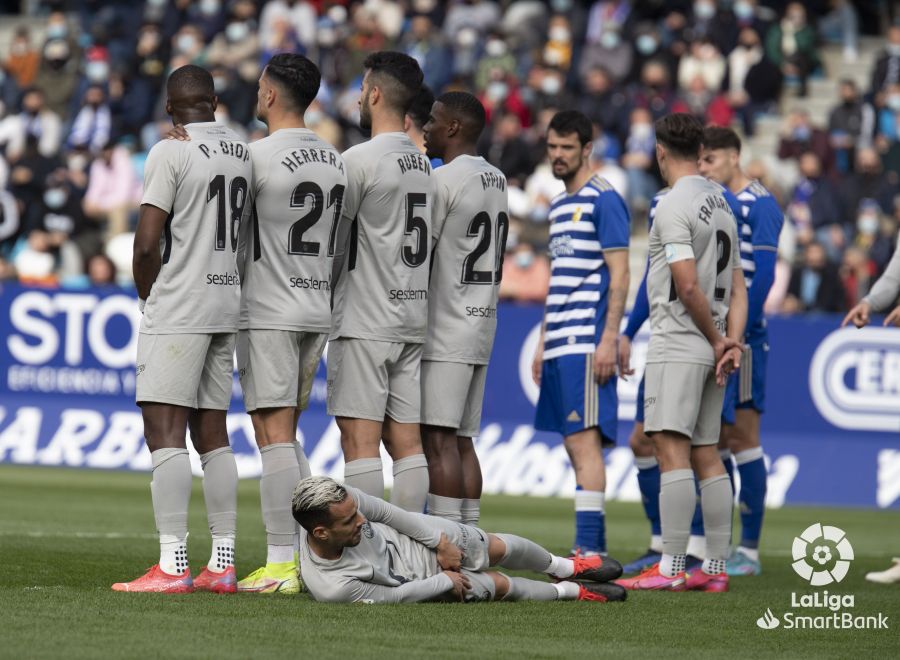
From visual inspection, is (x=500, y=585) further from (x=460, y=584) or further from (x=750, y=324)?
(x=750, y=324)

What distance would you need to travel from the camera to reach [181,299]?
8.21 metres

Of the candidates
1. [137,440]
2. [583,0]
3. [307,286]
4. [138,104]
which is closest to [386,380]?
[307,286]

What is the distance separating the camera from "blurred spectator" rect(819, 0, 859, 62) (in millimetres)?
26750

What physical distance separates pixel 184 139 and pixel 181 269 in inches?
25.3

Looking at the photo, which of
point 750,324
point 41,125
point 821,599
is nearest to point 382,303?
point 821,599

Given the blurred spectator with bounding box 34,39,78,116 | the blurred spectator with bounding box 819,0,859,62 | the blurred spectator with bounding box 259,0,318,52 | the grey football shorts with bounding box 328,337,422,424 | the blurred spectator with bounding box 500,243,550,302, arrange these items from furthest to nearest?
the blurred spectator with bounding box 34,39,78,116 < the blurred spectator with bounding box 259,0,318,52 < the blurred spectator with bounding box 819,0,859,62 < the blurred spectator with bounding box 500,243,550,302 < the grey football shorts with bounding box 328,337,422,424

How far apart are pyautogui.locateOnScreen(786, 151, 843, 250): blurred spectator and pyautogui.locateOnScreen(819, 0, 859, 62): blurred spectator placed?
470 centimetres

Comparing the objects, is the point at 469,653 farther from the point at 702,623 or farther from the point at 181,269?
the point at 181,269

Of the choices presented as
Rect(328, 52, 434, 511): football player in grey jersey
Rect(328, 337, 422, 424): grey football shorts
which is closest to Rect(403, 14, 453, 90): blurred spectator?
Rect(328, 52, 434, 511): football player in grey jersey

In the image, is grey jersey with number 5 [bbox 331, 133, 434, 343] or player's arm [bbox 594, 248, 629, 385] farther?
player's arm [bbox 594, 248, 629, 385]

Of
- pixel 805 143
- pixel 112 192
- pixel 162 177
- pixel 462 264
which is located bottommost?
pixel 462 264

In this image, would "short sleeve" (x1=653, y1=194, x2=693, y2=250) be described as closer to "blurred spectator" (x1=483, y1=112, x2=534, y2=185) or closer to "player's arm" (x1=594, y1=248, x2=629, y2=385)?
"player's arm" (x1=594, y1=248, x2=629, y2=385)

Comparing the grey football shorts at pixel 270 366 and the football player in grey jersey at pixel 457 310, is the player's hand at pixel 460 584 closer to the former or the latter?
the football player in grey jersey at pixel 457 310

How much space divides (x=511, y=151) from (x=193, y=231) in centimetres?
1564
